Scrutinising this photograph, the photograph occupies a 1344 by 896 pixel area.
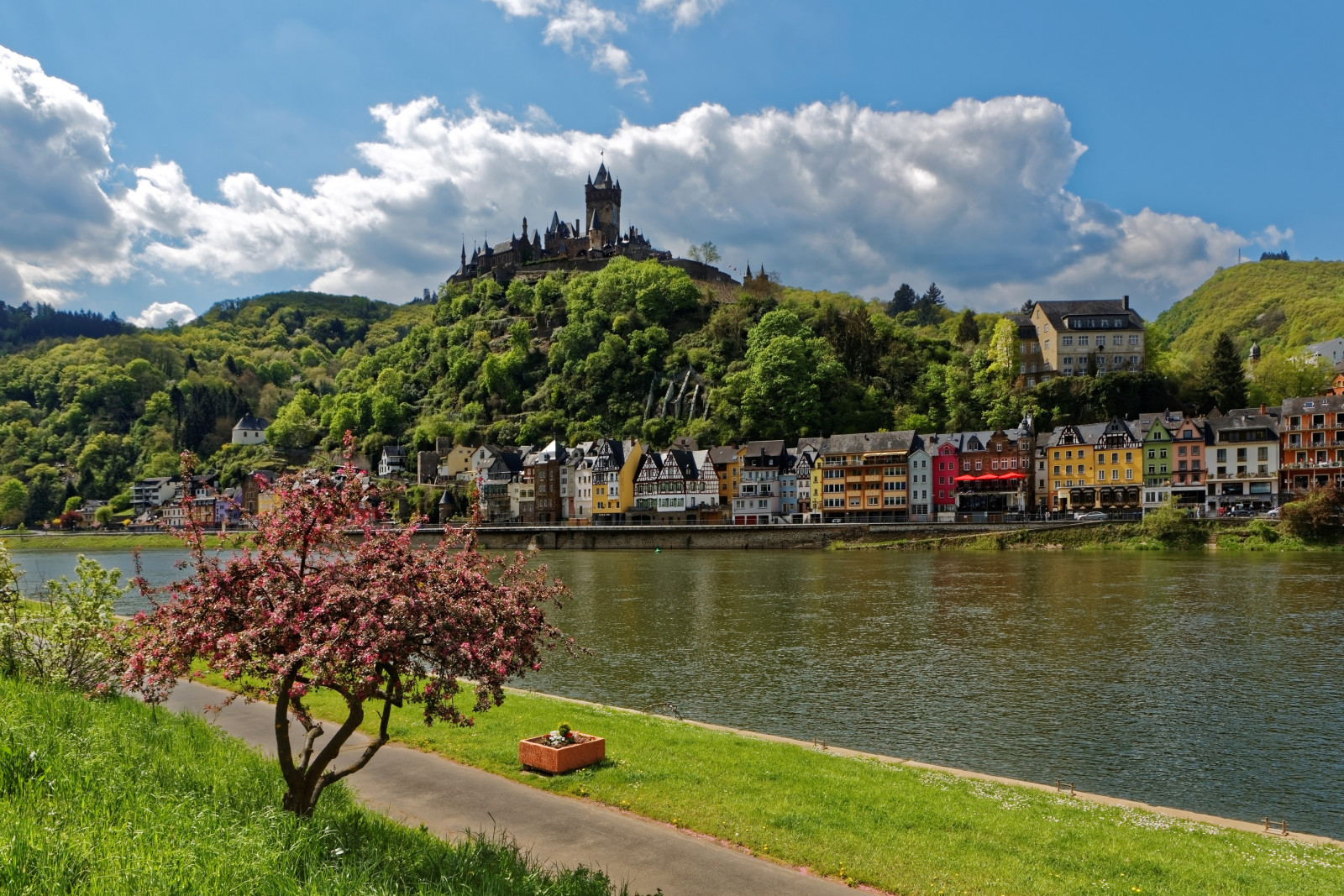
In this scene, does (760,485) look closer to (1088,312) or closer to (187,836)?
(1088,312)

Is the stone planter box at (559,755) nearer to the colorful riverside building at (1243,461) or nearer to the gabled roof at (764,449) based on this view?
the colorful riverside building at (1243,461)

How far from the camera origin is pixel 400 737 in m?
14.8

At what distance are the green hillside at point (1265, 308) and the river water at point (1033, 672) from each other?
10512cm

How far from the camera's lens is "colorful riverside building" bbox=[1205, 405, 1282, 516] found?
271 ft

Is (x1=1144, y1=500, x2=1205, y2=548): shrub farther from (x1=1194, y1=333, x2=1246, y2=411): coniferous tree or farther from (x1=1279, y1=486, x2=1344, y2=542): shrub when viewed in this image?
(x1=1194, y1=333, x2=1246, y2=411): coniferous tree

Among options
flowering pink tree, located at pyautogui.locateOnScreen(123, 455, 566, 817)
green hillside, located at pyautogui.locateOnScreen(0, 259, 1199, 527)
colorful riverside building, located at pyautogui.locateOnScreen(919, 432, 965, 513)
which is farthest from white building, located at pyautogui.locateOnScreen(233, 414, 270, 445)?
flowering pink tree, located at pyautogui.locateOnScreen(123, 455, 566, 817)

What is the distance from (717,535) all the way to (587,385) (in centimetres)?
5381

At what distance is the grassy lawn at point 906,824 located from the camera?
32.7ft

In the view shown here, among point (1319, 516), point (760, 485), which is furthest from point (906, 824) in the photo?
point (760, 485)

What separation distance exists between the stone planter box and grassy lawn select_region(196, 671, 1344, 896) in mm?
210

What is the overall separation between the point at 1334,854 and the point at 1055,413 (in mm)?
95911

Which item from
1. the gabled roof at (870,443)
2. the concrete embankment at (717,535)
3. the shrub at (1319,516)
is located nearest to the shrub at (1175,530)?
the shrub at (1319,516)

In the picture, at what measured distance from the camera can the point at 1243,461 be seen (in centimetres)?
8375

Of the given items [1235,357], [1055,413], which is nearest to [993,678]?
[1055,413]
